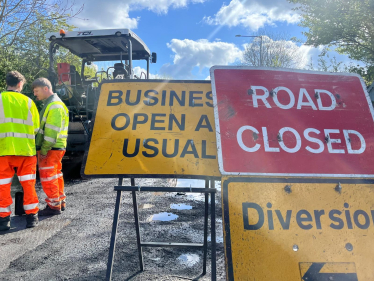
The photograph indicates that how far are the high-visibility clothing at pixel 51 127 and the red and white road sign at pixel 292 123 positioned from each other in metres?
2.96

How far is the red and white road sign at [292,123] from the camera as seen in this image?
69.3 inches

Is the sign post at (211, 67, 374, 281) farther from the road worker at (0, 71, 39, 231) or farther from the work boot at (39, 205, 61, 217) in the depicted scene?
the work boot at (39, 205, 61, 217)

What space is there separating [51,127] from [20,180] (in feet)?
2.72

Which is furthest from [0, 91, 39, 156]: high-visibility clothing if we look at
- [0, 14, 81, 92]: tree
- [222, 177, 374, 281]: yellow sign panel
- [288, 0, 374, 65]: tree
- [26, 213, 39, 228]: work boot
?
[288, 0, 374, 65]: tree

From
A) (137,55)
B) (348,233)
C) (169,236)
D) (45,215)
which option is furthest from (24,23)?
(348,233)

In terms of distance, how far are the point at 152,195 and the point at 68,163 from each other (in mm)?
4364

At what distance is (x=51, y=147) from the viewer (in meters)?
4.21

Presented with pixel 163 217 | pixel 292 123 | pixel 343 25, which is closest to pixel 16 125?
pixel 163 217

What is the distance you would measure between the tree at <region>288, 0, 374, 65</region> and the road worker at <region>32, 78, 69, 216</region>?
46.0 ft

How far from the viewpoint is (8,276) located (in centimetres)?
238

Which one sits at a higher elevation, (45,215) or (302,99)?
(302,99)

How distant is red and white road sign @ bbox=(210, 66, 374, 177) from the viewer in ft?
5.78

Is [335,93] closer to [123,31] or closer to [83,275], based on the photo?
[83,275]

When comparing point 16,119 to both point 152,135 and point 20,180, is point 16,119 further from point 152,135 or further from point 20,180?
point 152,135
